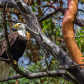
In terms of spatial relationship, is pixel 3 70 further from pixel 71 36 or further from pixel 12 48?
pixel 71 36

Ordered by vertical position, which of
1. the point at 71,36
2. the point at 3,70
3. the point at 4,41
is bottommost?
the point at 3,70

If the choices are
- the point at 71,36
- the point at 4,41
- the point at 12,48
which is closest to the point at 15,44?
the point at 12,48

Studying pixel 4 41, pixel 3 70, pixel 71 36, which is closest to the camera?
pixel 71 36

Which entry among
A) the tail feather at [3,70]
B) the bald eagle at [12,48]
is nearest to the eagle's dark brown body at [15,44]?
the bald eagle at [12,48]

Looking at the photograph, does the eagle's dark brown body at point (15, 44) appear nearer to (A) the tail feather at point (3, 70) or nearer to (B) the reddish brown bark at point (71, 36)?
(A) the tail feather at point (3, 70)

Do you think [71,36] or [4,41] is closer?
[71,36]

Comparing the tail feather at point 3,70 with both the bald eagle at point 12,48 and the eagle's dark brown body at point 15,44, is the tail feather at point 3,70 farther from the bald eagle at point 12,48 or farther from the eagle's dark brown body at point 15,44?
the eagle's dark brown body at point 15,44

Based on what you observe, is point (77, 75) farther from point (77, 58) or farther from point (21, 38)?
point (21, 38)

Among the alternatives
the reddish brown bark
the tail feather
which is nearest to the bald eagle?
the tail feather

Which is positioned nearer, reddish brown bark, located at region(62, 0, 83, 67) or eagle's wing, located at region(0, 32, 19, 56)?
reddish brown bark, located at region(62, 0, 83, 67)

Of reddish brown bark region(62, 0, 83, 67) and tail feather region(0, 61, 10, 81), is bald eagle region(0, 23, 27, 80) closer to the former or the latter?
tail feather region(0, 61, 10, 81)

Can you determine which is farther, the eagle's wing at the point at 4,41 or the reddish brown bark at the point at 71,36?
the eagle's wing at the point at 4,41

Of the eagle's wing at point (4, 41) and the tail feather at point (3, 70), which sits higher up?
the eagle's wing at point (4, 41)

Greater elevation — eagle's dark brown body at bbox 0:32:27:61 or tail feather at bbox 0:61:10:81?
eagle's dark brown body at bbox 0:32:27:61
